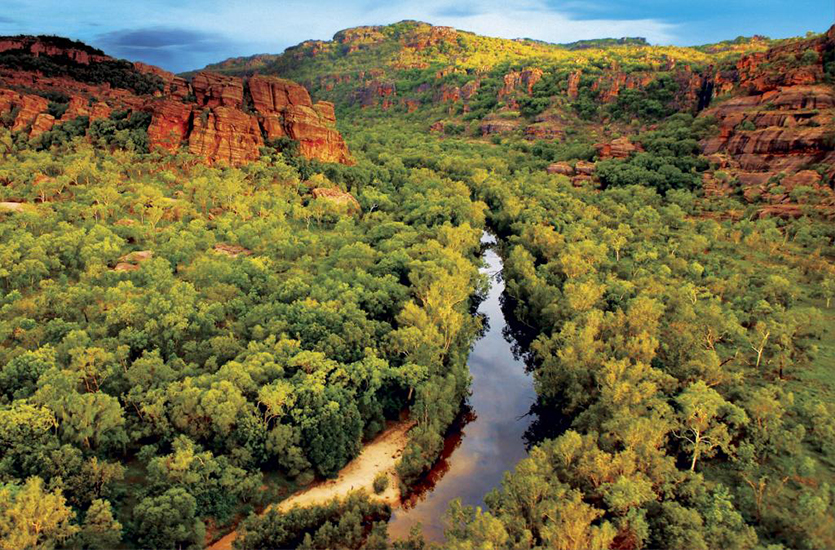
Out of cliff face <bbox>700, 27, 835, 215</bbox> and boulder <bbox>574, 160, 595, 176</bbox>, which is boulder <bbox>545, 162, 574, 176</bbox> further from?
cliff face <bbox>700, 27, 835, 215</bbox>

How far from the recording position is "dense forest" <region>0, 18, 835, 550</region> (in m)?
28.4

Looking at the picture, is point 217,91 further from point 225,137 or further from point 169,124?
point 169,124

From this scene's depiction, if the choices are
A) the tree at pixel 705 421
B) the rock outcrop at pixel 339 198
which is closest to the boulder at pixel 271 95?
the rock outcrop at pixel 339 198

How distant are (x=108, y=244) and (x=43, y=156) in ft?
104

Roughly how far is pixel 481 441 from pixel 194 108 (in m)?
72.6

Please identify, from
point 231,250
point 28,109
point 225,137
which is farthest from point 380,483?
point 28,109

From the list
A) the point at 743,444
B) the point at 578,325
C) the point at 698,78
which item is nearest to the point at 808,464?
the point at 743,444

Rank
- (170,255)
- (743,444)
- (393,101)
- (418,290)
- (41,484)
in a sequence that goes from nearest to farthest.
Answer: (41,484) < (743,444) < (418,290) < (170,255) < (393,101)

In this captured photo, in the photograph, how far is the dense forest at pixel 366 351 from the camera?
28391mm

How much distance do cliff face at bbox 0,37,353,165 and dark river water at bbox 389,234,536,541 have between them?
52509 mm

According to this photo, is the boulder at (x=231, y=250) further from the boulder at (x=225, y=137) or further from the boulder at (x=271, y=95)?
the boulder at (x=271, y=95)

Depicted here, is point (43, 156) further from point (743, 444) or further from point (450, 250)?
point (743, 444)

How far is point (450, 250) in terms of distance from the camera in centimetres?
6184

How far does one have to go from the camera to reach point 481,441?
42219 mm
